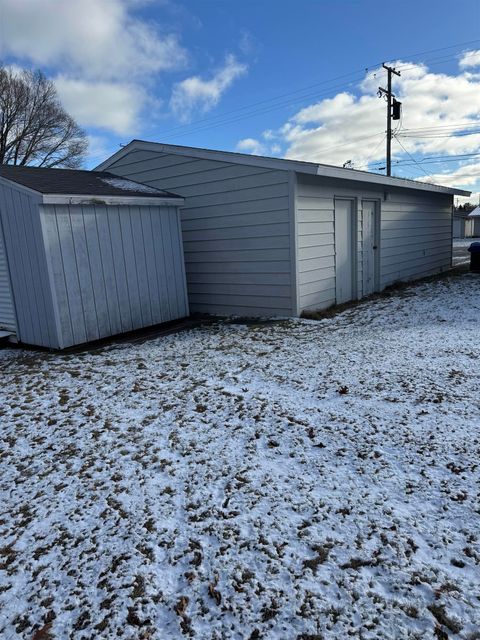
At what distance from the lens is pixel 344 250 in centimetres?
858


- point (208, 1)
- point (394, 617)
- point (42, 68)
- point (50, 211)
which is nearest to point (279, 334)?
point (50, 211)

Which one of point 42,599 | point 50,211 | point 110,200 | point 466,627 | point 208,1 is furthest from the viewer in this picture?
point 208,1

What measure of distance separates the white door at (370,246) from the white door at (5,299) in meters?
6.78

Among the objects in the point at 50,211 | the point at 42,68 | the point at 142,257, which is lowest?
the point at 142,257

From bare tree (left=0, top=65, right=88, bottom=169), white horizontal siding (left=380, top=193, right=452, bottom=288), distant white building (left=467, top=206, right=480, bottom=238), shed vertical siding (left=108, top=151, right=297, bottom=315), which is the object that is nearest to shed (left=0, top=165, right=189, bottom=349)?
shed vertical siding (left=108, top=151, right=297, bottom=315)

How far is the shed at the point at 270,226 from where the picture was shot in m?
7.21

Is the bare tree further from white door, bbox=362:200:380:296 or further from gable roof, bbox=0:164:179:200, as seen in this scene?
white door, bbox=362:200:380:296

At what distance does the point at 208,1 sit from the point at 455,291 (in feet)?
25.6

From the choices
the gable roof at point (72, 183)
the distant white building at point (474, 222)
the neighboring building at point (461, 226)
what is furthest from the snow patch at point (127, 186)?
the distant white building at point (474, 222)

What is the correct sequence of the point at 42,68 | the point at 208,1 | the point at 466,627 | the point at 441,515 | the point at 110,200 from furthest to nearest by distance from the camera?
the point at 42,68, the point at 208,1, the point at 110,200, the point at 441,515, the point at 466,627

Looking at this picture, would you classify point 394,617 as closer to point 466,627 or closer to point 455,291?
point 466,627

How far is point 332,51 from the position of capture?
14.1m

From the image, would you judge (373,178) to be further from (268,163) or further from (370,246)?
(268,163)

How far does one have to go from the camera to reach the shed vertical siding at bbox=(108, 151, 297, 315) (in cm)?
728
